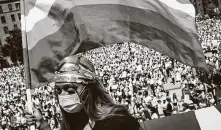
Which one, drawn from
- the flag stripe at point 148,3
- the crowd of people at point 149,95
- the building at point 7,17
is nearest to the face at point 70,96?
the flag stripe at point 148,3

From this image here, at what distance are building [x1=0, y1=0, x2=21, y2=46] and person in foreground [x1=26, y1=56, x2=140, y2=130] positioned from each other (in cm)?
7748

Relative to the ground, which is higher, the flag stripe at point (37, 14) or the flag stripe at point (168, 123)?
the flag stripe at point (37, 14)

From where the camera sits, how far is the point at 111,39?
3.59m

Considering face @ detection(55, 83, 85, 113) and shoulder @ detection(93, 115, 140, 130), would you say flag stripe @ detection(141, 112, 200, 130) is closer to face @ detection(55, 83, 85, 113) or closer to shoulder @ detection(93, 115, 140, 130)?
shoulder @ detection(93, 115, 140, 130)

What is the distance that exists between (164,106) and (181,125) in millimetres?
9999

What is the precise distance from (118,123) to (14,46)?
227 ft

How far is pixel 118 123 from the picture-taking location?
274 centimetres

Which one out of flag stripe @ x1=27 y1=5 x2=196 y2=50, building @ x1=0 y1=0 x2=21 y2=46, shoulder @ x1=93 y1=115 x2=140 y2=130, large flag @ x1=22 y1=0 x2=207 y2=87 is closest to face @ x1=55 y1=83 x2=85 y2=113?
shoulder @ x1=93 y1=115 x2=140 y2=130

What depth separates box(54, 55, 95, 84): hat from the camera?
2.76m

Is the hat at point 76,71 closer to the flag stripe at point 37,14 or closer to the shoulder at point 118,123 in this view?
the shoulder at point 118,123

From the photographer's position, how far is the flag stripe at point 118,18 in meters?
3.63

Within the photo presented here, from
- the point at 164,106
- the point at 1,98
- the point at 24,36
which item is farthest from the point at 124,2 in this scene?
the point at 1,98

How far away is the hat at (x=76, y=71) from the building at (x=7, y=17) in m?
77.5

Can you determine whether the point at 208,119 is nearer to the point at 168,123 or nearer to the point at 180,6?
the point at 168,123
